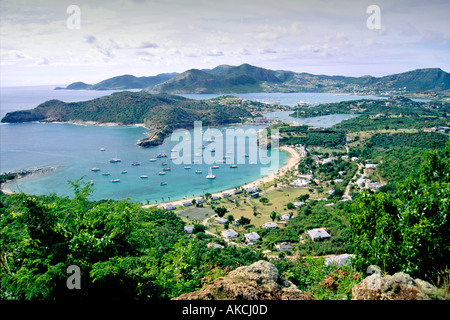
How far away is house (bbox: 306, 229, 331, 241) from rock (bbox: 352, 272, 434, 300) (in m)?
15.6

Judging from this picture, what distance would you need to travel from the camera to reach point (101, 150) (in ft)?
175

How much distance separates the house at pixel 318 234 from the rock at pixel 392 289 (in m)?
15.6

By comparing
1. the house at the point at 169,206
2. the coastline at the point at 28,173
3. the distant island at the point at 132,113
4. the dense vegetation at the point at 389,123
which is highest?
the distant island at the point at 132,113

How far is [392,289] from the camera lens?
138 inches

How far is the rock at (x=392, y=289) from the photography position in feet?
11.2

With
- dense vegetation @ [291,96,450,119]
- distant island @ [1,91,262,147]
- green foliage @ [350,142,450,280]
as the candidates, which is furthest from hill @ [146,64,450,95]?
green foliage @ [350,142,450,280]

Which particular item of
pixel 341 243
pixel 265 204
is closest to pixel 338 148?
pixel 265 204

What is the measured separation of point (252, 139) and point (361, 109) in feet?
159

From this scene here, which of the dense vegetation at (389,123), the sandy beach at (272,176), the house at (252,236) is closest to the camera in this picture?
the house at (252,236)

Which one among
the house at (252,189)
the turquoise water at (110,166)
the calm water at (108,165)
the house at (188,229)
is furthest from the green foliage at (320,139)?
the house at (188,229)

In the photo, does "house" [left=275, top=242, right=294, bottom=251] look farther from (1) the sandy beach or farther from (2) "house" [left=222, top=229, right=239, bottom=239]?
(1) the sandy beach

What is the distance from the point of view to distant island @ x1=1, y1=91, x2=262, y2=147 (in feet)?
254

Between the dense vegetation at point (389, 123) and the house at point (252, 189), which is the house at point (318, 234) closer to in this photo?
the house at point (252, 189)
